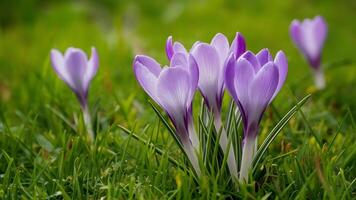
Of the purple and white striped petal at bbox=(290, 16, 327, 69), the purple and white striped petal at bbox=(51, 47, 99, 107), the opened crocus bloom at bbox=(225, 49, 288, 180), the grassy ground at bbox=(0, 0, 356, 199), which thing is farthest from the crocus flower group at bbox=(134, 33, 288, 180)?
the purple and white striped petal at bbox=(290, 16, 327, 69)

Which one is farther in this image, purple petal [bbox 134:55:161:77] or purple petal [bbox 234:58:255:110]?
purple petal [bbox 134:55:161:77]

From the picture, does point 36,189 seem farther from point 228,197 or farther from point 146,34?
point 146,34

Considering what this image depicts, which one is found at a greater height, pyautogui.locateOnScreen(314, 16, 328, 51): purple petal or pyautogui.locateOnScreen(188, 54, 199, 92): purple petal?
pyautogui.locateOnScreen(188, 54, 199, 92): purple petal

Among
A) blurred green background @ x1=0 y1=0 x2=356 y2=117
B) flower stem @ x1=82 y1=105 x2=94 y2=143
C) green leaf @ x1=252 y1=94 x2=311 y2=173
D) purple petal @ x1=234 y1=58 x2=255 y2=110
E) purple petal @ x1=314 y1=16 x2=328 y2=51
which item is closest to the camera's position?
purple petal @ x1=234 y1=58 x2=255 y2=110

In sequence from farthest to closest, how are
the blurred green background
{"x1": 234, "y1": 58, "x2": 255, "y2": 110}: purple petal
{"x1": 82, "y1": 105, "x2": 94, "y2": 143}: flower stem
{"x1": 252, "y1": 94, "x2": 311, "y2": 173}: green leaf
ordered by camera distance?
the blurred green background < {"x1": 82, "y1": 105, "x2": 94, "y2": 143}: flower stem < {"x1": 252, "y1": 94, "x2": 311, "y2": 173}: green leaf < {"x1": 234, "y1": 58, "x2": 255, "y2": 110}: purple petal

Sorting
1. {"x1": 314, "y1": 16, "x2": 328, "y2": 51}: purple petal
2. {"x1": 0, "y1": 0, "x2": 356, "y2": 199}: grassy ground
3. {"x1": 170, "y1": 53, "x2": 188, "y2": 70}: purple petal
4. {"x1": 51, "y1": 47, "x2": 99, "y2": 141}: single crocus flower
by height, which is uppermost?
{"x1": 170, "y1": 53, "x2": 188, "y2": 70}: purple petal

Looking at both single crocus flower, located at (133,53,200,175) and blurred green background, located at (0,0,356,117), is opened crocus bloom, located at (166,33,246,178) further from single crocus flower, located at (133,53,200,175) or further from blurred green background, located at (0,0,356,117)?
blurred green background, located at (0,0,356,117)

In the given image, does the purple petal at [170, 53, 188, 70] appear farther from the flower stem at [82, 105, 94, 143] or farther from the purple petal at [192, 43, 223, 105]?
the flower stem at [82, 105, 94, 143]
